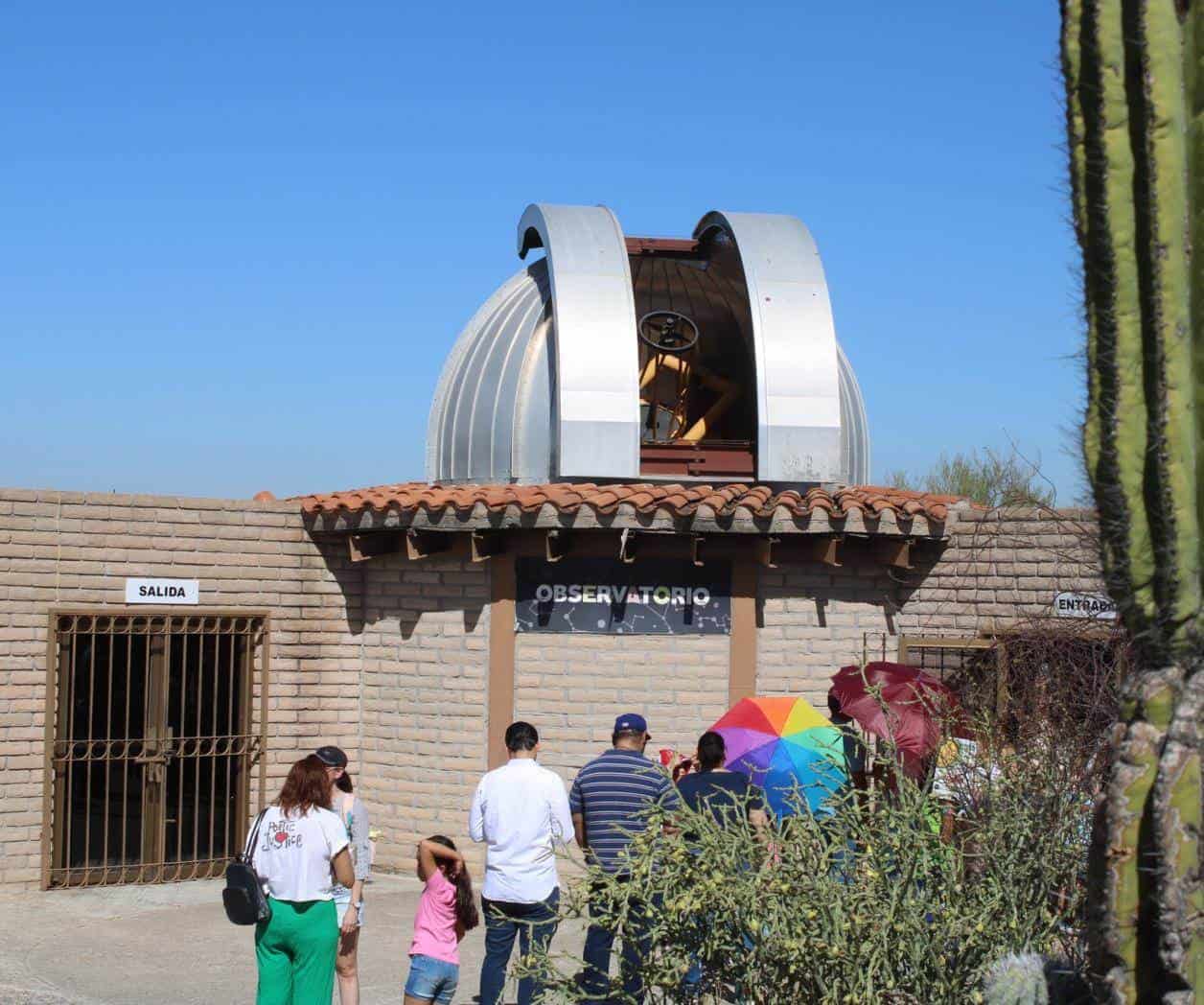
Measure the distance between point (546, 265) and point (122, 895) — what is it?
6559mm

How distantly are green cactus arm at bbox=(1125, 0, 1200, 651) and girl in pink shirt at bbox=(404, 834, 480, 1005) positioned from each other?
3.99m

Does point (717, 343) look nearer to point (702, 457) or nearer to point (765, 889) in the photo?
point (702, 457)

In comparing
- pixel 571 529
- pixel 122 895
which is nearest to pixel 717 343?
pixel 571 529

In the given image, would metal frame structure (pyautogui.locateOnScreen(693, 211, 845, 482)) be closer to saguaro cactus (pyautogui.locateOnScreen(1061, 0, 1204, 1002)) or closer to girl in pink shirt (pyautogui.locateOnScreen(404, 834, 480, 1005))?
girl in pink shirt (pyautogui.locateOnScreen(404, 834, 480, 1005))

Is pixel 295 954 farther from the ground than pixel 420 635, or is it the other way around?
pixel 420 635

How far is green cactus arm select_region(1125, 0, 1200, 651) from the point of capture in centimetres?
452

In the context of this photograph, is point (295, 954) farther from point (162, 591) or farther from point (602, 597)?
point (162, 591)

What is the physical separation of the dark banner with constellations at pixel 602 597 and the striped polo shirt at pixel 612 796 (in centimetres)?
465

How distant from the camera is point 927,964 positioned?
5.68m

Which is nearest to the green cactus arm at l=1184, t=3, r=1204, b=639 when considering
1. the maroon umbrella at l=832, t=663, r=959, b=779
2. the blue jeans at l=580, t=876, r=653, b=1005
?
the maroon umbrella at l=832, t=663, r=959, b=779

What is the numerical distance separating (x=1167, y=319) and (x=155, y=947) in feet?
27.3

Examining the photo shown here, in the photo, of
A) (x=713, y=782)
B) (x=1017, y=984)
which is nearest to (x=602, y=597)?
(x=713, y=782)

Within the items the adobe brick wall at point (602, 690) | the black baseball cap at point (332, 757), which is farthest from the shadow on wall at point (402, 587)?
the black baseball cap at point (332, 757)

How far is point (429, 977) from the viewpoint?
7.50 metres
